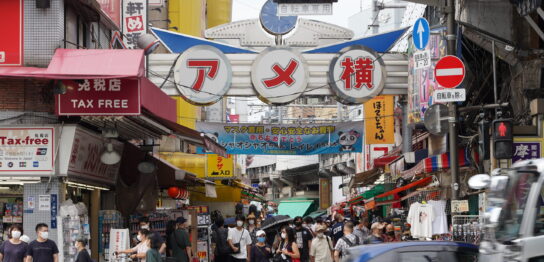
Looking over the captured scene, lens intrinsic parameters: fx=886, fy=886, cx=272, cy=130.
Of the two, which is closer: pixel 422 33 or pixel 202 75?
pixel 422 33

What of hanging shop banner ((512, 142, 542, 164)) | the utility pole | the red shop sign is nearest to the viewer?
the red shop sign

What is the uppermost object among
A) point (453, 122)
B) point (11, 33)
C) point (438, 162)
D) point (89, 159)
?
point (11, 33)

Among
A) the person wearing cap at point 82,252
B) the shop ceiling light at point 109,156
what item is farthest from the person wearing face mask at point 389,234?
the person wearing cap at point 82,252

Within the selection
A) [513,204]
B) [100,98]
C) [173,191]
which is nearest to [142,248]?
[100,98]

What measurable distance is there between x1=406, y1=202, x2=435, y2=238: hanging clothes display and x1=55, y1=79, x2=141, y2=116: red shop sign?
7.52m

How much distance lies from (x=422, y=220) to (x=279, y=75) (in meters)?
5.43

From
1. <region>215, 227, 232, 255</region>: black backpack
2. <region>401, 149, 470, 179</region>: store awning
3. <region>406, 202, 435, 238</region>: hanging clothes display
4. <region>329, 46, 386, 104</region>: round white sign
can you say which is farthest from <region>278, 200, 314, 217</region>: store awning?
<region>406, 202, 435, 238</region>: hanging clothes display

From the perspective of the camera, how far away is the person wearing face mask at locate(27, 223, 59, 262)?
16.5 metres

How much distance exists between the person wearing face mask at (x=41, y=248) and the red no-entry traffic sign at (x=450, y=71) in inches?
323

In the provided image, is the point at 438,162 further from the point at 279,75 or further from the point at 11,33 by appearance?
the point at 11,33

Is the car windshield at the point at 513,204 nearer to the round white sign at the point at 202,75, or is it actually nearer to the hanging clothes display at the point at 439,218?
the hanging clothes display at the point at 439,218

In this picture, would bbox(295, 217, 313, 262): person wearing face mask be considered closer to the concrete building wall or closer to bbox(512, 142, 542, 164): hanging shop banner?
bbox(512, 142, 542, 164): hanging shop banner

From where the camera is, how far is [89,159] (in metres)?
19.7

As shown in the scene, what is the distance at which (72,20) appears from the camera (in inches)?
752
